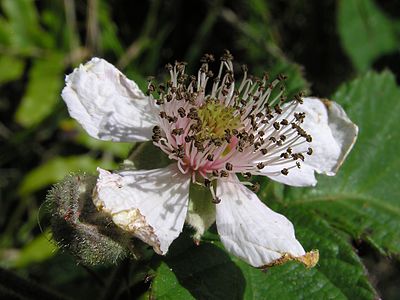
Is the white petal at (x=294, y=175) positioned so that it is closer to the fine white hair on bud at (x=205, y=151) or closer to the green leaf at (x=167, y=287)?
the fine white hair on bud at (x=205, y=151)

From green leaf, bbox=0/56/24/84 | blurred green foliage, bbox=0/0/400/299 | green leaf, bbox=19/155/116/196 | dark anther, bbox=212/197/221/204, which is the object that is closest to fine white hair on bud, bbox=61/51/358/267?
dark anther, bbox=212/197/221/204

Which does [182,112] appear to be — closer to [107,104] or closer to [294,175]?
[107,104]

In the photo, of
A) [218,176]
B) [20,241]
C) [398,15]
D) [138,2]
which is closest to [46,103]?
[20,241]

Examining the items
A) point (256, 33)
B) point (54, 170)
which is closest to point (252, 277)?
point (54, 170)

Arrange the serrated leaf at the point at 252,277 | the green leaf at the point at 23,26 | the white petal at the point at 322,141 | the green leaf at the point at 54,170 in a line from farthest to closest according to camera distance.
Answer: the green leaf at the point at 23,26 < the green leaf at the point at 54,170 < the white petal at the point at 322,141 < the serrated leaf at the point at 252,277

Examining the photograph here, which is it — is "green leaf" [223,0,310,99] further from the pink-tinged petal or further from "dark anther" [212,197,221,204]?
"dark anther" [212,197,221,204]

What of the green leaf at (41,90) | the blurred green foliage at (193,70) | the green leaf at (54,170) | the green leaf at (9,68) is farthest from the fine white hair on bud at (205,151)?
the green leaf at (9,68)

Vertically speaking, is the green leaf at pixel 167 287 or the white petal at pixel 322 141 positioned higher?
the white petal at pixel 322 141

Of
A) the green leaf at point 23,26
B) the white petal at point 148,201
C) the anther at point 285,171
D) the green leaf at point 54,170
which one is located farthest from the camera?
the green leaf at point 23,26
